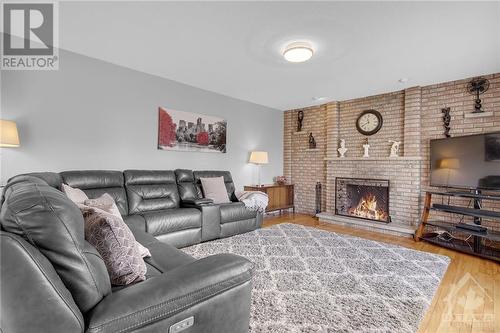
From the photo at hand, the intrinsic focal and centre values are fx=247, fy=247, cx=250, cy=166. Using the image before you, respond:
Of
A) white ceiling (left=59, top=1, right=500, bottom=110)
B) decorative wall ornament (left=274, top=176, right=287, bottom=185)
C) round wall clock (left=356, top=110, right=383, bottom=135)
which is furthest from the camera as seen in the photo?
decorative wall ornament (left=274, top=176, right=287, bottom=185)

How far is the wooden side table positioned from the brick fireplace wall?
0.37 meters

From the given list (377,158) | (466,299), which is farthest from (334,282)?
(377,158)

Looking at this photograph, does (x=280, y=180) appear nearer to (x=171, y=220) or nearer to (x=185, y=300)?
(x=171, y=220)

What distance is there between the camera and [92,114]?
3.24 metres

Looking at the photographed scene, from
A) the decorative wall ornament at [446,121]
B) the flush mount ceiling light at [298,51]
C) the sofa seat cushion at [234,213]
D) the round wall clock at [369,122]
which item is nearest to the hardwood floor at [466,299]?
the decorative wall ornament at [446,121]

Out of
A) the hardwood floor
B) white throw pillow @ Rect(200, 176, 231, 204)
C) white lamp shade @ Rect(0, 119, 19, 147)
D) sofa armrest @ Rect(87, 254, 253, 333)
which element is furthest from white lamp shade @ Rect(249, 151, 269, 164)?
sofa armrest @ Rect(87, 254, 253, 333)

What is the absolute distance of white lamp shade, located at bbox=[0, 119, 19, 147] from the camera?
2279 mm

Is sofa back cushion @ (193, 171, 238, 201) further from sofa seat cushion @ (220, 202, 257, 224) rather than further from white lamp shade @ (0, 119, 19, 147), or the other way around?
white lamp shade @ (0, 119, 19, 147)

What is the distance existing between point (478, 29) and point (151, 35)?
10.6 feet

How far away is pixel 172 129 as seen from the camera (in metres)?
4.05

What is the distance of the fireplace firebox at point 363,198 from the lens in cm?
441

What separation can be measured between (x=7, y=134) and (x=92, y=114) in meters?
1.02

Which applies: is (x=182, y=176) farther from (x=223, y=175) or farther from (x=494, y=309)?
(x=494, y=309)

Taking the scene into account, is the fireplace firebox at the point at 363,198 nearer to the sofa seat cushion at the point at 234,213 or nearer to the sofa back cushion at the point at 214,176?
the sofa seat cushion at the point at 234,213
